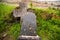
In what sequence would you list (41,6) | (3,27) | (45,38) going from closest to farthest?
(45,38), (3,27), (41,6)

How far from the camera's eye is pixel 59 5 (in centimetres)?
1152

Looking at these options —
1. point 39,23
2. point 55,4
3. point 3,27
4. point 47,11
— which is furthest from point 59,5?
point 3,27

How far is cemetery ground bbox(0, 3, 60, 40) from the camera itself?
8.49 m

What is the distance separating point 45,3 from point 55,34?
323 cm

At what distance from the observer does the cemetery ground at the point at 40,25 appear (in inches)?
334

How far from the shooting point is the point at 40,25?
29.6 feet

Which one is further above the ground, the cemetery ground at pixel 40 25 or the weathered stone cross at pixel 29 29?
the weathered stone cross at pixel 29 29

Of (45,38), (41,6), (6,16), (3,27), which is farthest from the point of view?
(41,6)

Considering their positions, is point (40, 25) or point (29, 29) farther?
point (40, 25)

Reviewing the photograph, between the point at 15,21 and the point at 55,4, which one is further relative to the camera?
the point at 55,4

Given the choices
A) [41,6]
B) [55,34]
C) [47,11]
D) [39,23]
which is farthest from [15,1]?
[55,34]

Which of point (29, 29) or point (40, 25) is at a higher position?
point (29, 29)

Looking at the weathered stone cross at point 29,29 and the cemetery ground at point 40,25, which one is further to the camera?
the cemetery ground at point 40,25

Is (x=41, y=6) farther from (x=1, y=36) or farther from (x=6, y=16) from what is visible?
(x=1, y=36)
